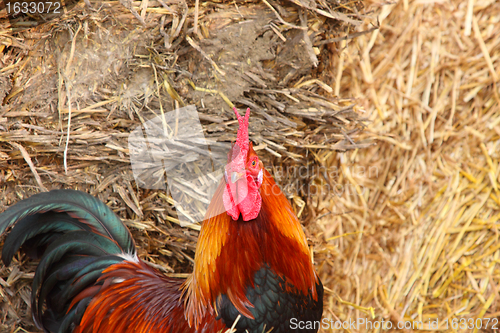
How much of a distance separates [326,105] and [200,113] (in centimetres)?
74

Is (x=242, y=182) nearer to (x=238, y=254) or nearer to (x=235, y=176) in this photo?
(x=235, y=176)

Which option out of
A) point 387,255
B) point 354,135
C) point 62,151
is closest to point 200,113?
point 62,151

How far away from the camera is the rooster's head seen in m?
1.45

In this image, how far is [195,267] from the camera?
5.32ft

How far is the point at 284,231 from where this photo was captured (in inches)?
63.3

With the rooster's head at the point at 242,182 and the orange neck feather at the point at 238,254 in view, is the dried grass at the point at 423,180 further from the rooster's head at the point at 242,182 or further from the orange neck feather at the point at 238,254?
the rooster's head at the point at 242,182

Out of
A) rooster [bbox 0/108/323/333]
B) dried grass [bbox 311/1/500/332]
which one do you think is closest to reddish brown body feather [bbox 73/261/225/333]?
rooster [bbox 0/108/323/333]

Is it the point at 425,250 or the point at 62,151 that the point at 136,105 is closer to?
the point at 62,151

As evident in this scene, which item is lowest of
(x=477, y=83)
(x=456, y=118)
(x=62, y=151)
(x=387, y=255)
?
(x=387, y=255)

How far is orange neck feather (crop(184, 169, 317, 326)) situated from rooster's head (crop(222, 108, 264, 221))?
60 millimetres

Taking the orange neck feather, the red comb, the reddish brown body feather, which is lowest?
the reddish brown body feather

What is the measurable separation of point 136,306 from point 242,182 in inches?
31.5

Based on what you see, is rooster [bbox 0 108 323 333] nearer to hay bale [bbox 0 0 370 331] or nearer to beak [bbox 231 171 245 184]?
beak [bbox 231 171 245 184]

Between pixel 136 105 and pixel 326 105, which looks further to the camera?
pixel 326 105
